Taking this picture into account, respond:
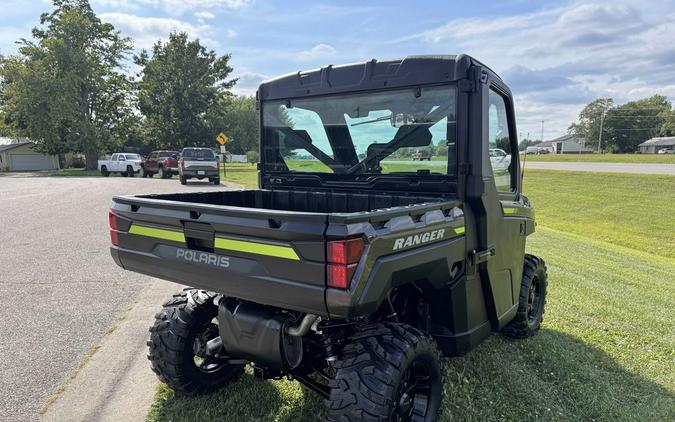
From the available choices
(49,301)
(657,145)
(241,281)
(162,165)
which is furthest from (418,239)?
(657,145)

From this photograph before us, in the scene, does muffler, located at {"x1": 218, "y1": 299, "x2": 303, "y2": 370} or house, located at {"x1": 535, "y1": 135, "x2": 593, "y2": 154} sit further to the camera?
house, located at {"x1": 535, "y1": 135, "x2": 593, "y2": 154}

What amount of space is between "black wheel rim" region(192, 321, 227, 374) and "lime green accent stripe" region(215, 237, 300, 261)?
1223 millimetres

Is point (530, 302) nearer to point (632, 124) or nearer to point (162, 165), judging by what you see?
point (162, 165)

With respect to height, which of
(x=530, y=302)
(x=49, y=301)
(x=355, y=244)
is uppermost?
(x=355, y=244)

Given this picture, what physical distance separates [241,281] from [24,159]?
5884 centimetres

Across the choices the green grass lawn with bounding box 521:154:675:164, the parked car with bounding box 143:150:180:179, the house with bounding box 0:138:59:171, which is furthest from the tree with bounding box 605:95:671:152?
the house with bounding box 0:138:59:171

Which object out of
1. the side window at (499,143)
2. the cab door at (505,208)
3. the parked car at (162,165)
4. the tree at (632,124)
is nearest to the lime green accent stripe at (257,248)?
the cab door at (505,208)

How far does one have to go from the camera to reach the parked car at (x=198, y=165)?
72.8 ft

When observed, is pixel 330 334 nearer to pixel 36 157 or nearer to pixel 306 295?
pixel 306 295

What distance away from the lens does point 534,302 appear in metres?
4.67

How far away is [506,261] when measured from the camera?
3.64 meters

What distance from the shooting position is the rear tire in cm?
421

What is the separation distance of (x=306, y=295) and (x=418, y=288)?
1186mm

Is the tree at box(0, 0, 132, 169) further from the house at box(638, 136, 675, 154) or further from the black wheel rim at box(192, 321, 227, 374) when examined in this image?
the house at box(638, 136, 675, 154)
